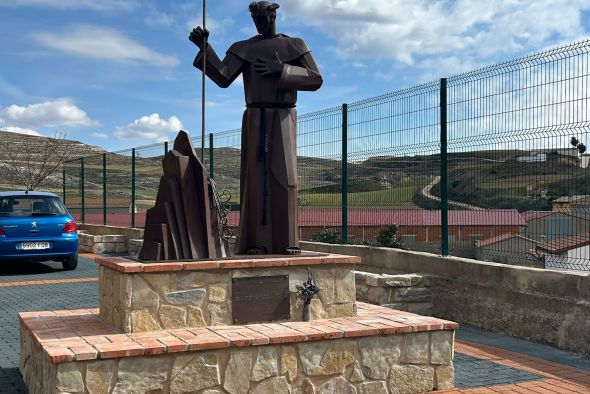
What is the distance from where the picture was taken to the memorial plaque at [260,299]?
17.0ft

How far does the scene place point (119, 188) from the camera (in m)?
18.1

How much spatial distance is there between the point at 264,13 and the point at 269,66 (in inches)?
20.1

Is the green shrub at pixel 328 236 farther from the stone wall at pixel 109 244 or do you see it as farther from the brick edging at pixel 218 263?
the stone wall at pixel 109 244

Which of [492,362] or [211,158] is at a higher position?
[211,158]

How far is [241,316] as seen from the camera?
5.20m

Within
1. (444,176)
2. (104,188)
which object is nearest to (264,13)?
(444,176)

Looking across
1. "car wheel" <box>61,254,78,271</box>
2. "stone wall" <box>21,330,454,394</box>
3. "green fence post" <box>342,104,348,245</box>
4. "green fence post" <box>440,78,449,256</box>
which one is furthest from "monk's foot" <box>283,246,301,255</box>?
"car wheel" <box>61,254,78,271</box>

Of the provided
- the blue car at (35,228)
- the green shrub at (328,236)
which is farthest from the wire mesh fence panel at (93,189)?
the green shrub at (328,236)

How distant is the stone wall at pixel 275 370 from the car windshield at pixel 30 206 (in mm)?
7670

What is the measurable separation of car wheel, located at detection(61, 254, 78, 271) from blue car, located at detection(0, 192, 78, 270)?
20 millimetres

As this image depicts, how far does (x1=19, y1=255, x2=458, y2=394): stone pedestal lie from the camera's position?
4270 millimetres

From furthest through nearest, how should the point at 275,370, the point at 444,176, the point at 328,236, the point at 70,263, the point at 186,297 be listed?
the point at 70,263
the point at 328,236
the point at 444,176
the point at 186,297
the point at 275,370

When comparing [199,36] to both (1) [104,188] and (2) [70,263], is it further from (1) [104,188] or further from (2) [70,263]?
(1) [104,188]

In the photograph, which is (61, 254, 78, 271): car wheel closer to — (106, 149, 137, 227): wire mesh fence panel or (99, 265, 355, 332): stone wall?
(106, 149, 137, 227): wire mesh fence panel
